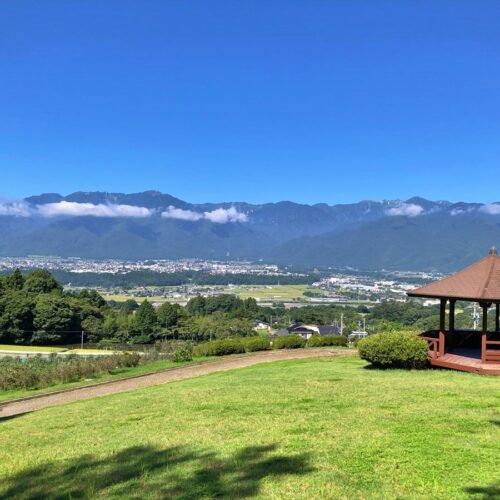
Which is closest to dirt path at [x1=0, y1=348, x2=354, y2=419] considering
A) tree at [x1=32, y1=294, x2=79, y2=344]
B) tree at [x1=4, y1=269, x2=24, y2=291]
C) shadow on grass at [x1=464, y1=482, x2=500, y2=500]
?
shadow on grass at [x1=464, y1=482, x2=500, y2=500]

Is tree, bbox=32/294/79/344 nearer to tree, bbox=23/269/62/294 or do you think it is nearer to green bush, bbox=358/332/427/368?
tree, bbox=23/269/62/294

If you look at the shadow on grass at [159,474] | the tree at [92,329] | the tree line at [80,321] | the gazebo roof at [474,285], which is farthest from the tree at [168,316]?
the shadow on grass at [159,474]

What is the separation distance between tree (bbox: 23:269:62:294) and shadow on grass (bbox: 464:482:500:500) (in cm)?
5755

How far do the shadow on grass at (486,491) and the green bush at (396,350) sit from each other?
28.7ft

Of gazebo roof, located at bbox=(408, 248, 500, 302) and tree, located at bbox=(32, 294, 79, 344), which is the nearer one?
gazebo roof, located at bbox=(408, 248, 500, 302)

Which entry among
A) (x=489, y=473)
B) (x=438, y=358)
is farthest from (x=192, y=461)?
(x=438, y=358)

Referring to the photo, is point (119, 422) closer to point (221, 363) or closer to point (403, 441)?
point (403, 441)

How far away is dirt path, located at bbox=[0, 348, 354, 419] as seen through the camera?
1434 centimetres

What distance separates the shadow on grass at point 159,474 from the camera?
215 inches

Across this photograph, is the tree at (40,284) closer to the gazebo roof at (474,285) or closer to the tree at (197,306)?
the tree at (197,306)

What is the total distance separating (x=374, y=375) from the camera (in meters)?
13.2

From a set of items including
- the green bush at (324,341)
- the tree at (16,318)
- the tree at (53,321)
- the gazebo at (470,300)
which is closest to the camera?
the gazebo at (470,300)

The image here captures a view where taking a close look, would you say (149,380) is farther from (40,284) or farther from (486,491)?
(40,284)

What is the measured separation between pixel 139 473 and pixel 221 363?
15.4 meters
